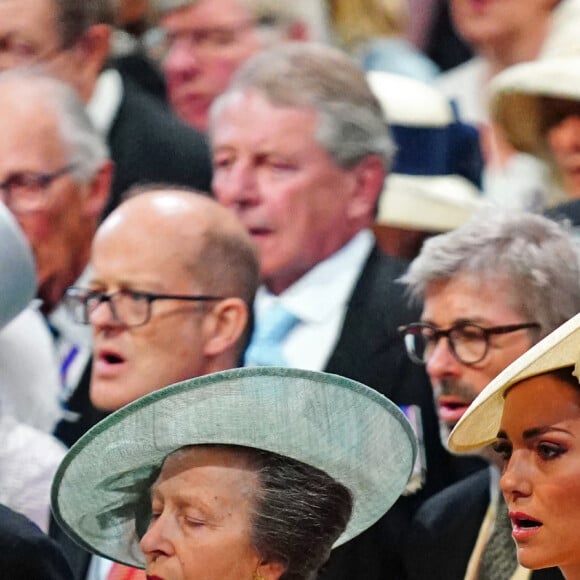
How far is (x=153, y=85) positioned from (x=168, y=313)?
175 cm

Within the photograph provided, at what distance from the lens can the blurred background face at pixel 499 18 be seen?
5.23 meters

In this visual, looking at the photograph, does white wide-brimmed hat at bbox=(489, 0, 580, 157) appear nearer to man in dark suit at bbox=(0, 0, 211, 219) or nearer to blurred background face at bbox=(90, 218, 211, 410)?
man in dark suit at bbox=(0, 0, 211, 219)

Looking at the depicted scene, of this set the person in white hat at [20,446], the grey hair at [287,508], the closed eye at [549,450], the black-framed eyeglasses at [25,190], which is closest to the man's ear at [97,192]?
the black-framed eyeglasses at [25,190]

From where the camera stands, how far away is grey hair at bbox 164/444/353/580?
9.75 feet

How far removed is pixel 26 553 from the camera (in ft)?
10.4

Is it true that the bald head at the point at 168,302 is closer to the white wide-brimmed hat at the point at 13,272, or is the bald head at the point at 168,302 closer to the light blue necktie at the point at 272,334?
the white wide-brimmed hat at the point at 13,272

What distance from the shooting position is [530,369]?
114 inches

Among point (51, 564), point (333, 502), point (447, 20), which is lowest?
point (447, 20)

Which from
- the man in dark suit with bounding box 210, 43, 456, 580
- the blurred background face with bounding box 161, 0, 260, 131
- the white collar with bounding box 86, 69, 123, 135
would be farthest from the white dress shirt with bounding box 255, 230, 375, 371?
the blurred background face with bounding box 161, 0, 260, 131

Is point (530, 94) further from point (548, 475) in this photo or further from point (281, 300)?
point (548, 475)

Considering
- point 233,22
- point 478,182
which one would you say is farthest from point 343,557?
point 233,22

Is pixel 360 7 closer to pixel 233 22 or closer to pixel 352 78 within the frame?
pixel 233 22

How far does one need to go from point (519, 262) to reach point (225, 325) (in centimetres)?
64

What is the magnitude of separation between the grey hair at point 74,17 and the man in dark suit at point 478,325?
1.58 metres
